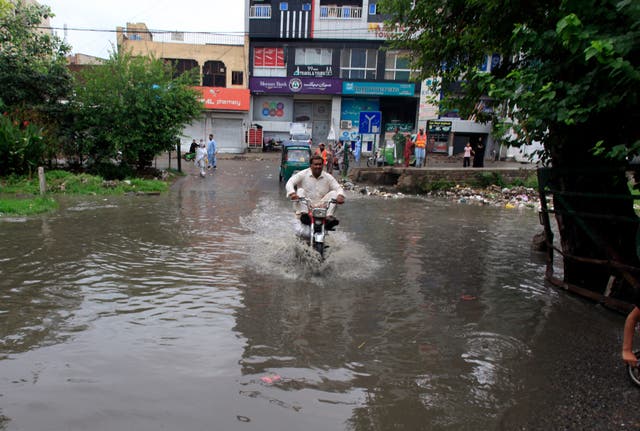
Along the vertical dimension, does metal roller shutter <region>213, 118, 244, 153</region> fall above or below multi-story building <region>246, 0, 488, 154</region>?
below

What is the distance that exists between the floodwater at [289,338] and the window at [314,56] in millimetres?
30363

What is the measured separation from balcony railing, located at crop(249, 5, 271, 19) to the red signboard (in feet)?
18.4

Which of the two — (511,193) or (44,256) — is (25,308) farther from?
(511,193)

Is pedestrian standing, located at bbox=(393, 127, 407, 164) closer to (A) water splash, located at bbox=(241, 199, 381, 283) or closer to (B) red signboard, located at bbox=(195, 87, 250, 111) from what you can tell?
(A) water splash, located at bbox=(241, 199, 381, 283)

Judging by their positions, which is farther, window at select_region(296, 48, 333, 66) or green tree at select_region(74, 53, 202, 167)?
window at select_region(296, 48, 333, 66)

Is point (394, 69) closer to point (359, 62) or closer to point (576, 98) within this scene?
point (359, 62)

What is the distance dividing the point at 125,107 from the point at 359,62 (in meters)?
22.9

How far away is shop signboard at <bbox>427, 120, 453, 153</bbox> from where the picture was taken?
112 feet

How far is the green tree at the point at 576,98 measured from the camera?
4.09 metres

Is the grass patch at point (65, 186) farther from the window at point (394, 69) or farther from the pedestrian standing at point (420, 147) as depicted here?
the window at point (394, 69)

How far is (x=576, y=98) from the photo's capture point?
4602 millimetres

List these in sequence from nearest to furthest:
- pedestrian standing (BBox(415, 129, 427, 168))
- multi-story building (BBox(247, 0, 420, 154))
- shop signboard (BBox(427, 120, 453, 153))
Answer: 1. pedestrian standing (BBox(415, 129, 427, 168))
2. shop signboard (BBox(427, 120, 453, 153))
3. multi-story building (BBox(247, 0, 420, 154))

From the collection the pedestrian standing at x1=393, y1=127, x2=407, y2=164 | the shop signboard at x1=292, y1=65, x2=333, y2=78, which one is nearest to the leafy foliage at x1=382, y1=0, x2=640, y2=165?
the pedestrian standing at x1=393, y1=127, x2=407, y2=164

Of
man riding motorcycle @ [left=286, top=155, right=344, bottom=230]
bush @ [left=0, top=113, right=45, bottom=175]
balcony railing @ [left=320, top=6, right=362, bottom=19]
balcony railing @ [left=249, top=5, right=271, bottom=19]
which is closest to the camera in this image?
man riding motorcycle @ [left=286, top=155, right=344, bottom=230]
